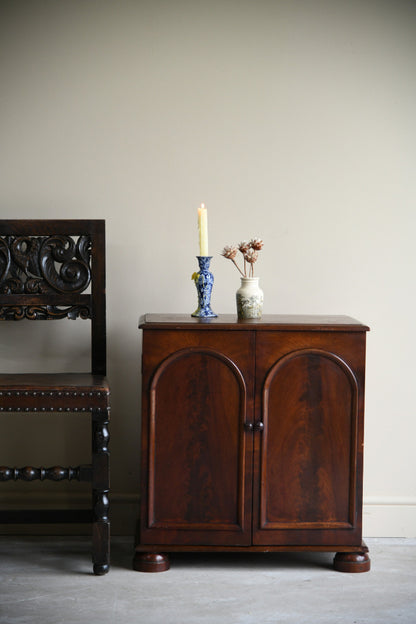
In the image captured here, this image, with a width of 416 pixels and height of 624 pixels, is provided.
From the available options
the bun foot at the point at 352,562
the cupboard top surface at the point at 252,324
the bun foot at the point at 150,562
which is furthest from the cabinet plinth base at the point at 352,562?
the cupboard top surface at the point at 252,324

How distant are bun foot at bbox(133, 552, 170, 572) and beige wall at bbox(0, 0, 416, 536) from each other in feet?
1.32

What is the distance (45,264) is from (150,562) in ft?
3.68

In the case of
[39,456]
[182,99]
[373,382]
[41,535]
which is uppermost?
[182,99]

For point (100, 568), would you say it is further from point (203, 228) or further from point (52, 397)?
point (203, 228)

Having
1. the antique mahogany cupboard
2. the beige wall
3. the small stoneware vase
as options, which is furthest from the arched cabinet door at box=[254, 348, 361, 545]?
the beige wall

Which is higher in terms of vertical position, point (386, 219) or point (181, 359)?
point (386, 219)

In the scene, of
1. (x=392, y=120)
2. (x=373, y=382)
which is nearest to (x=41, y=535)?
(x=373, y=382)

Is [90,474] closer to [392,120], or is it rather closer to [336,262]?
[336,262]

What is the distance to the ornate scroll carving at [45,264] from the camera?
2.70 meters

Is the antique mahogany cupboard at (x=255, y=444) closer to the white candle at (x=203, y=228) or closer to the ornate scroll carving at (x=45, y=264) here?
the white candle at (x=203, y=228)

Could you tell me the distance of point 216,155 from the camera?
9.46 ft

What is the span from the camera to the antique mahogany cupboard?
2.48 m

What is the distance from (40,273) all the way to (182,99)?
2.87 feet

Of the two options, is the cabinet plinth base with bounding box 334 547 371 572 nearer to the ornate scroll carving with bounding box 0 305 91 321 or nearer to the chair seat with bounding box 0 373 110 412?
the chair seat with bounding box 0 373 110 412
